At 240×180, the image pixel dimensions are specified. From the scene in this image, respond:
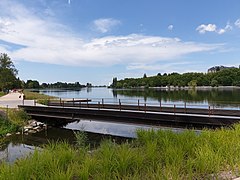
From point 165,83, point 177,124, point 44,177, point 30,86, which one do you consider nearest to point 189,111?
point 177,124

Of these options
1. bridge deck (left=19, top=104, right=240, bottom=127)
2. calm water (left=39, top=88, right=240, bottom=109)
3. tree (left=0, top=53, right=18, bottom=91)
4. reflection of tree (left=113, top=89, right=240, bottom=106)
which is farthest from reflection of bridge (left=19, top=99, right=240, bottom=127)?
tree (left=0, top=53, right=18, bottom=91)

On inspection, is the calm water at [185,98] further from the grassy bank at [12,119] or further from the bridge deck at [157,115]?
the grassy bank at [12,119]

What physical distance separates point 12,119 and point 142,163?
77.8ft

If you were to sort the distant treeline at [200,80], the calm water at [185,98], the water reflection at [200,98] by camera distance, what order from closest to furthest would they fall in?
the water reflection at [200,98]
the calm water at [185,98]
the distant treeline at [200,80]

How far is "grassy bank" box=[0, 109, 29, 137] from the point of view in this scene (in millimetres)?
24953

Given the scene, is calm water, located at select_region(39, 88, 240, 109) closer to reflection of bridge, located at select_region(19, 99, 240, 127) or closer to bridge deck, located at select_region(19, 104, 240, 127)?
reflection of bridge, located at select_region(19, 99, 240, 127)

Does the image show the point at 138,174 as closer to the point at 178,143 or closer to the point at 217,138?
the point at 178,143

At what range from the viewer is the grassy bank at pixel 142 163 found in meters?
5.68

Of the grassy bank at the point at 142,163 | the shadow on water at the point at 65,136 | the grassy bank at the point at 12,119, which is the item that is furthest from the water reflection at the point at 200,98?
the grassy bank at the point at 12,119

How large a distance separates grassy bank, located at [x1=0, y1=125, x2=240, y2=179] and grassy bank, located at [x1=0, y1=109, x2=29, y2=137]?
19.4 m

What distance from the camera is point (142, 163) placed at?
21.5 ft

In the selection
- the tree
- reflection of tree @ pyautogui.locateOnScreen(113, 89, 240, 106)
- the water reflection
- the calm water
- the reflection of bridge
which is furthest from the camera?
the tree

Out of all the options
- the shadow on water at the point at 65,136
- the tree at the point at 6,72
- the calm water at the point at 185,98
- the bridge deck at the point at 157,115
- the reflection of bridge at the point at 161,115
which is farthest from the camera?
the tree at the point at 6,72

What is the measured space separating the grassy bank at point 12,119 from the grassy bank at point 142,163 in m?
19.4
